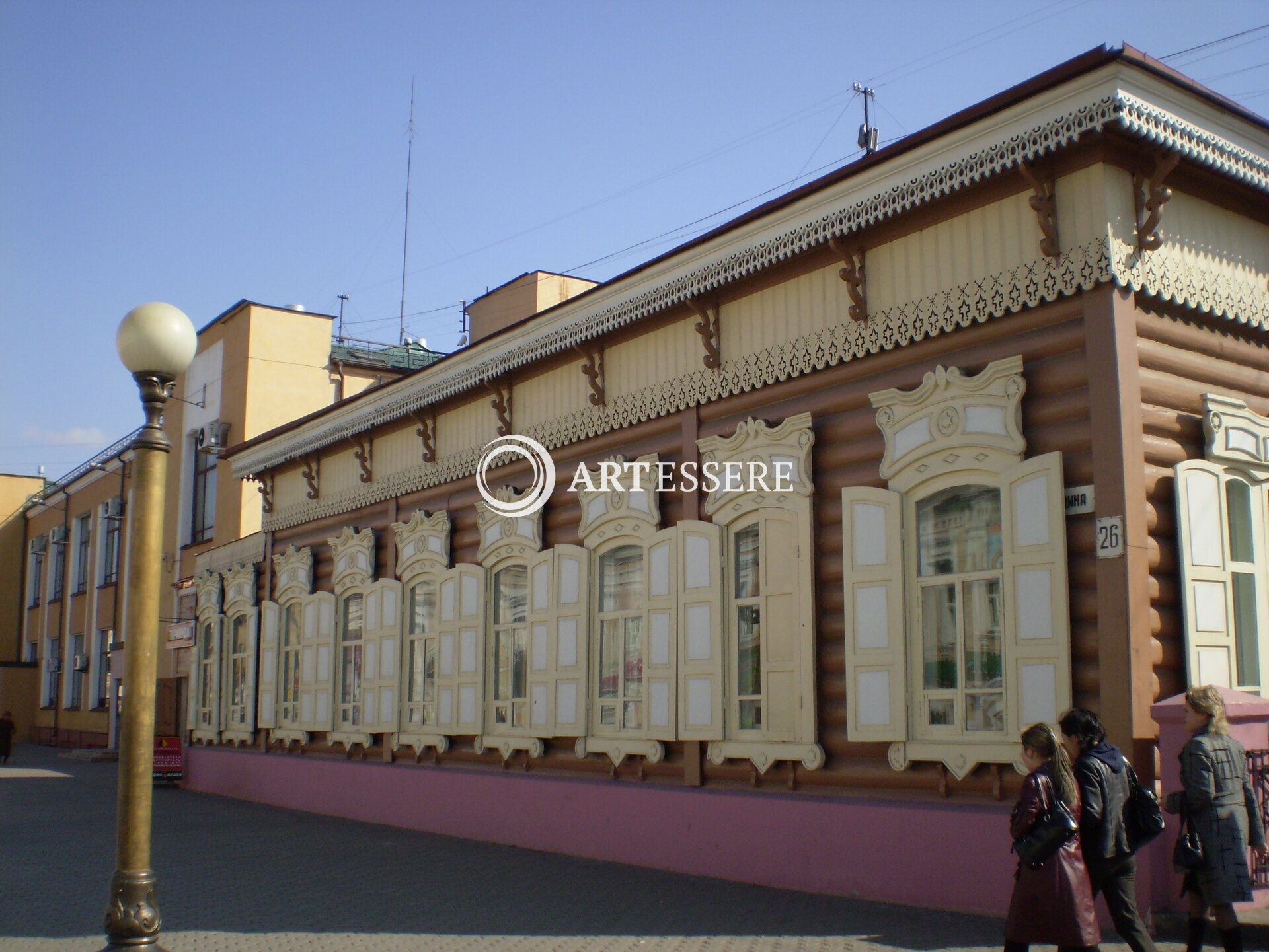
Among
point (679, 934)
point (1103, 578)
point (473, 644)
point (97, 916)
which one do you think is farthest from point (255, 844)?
point (1103, 578)

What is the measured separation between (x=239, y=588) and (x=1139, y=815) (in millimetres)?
17073

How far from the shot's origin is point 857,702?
952 cm

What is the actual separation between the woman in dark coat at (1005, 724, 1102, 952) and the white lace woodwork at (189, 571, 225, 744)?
17.7 meters

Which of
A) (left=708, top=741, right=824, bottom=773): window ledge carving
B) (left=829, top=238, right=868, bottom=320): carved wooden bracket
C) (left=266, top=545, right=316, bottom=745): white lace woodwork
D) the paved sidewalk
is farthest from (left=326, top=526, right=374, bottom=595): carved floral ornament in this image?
(left=829, top=238, right=868, bottom=320): carved wooden bracket

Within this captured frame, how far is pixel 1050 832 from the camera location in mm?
5898

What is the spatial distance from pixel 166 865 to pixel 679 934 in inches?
255

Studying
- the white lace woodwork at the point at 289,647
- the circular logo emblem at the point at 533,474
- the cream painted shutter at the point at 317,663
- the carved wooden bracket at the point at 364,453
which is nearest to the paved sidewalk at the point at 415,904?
the cream painted shutter at the point at 317,663

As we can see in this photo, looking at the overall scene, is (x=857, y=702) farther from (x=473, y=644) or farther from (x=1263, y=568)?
(x=473, y=644)

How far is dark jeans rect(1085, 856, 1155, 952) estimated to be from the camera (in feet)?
20.9

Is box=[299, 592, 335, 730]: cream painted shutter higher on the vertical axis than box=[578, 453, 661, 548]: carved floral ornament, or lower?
lower

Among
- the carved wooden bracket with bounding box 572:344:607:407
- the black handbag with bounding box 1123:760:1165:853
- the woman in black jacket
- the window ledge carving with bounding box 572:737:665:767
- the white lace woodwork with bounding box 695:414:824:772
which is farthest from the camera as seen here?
the carved wooden bracket with bounding box 572:344:607:407

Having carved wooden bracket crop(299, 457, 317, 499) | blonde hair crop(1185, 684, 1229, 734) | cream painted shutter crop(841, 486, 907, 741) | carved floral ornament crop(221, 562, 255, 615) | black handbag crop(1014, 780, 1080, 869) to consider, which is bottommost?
black handbag crop(1014, 780, 1080, 869)

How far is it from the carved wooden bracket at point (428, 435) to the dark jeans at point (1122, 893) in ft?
35.3

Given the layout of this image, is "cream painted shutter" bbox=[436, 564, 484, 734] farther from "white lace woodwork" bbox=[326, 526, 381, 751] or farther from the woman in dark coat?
the woman in dark coat
